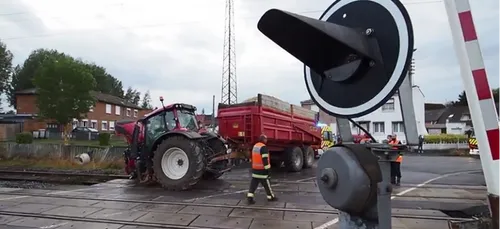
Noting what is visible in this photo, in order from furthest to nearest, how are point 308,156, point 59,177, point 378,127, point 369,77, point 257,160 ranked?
point 378,127, point 308,156, point 59,177, point 257,160, point 369,77

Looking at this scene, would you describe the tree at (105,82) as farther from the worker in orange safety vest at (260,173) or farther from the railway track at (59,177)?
the worker in orange safety vest at (260,173)

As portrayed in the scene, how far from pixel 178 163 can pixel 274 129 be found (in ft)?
15.8

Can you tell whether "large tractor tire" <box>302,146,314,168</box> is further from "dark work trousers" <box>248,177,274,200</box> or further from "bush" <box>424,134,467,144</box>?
"bush" <box>424,134,467,144</box>

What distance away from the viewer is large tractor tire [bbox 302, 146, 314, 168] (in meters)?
16.7

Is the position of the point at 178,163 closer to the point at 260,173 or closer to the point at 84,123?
the point at 260,173

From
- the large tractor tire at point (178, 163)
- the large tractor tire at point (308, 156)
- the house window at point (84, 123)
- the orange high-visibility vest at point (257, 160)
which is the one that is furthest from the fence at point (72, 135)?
the orange high-visibility vest at point (257, 160)

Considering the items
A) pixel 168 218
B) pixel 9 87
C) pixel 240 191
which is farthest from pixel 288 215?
pixel 9 87

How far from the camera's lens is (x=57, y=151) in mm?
18672

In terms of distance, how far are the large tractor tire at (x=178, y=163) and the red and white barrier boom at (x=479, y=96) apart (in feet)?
27.9

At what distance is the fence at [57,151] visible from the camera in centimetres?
1802

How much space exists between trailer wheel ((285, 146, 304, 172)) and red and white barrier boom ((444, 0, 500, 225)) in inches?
524

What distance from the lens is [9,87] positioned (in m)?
74.5

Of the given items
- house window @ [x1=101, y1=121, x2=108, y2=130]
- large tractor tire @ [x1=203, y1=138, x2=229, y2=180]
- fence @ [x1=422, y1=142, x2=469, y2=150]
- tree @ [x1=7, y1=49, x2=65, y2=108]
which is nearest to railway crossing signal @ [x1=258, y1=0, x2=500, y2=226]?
large tractor tire @ [x1=203, y1=138, x2=229, y2=180]

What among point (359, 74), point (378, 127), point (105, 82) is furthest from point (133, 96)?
point (359, 74)
